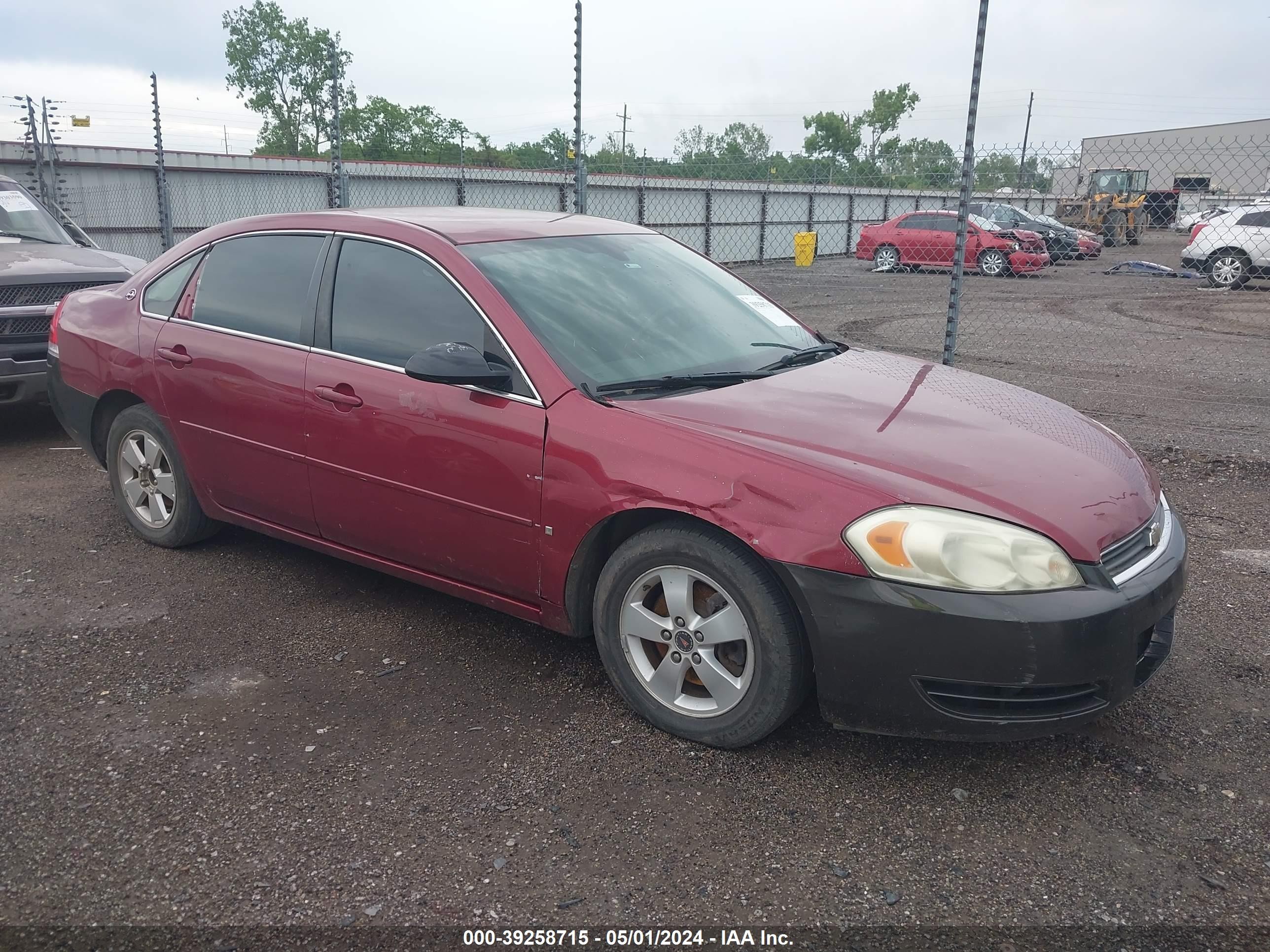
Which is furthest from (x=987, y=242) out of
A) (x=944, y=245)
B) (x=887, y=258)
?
(x=887, y=258)

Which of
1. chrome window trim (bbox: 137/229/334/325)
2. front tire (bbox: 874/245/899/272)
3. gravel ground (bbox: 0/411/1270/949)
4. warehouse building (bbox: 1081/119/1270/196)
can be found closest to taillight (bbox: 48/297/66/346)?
chrome window trim (bbox: 137/229/334/325)

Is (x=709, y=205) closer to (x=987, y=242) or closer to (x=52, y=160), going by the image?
(x=987, y=242)

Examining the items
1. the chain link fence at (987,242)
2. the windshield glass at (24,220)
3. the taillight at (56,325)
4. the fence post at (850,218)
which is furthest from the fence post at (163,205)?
the fence post at (850,218)

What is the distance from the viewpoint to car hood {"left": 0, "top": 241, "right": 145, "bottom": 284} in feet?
22.6

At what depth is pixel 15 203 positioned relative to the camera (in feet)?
27.2

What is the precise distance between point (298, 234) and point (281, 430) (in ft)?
2.81

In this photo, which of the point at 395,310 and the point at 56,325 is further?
the point at 56,325

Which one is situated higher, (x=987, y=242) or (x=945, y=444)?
(x=987, y=242)

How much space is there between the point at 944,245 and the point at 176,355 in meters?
21.7

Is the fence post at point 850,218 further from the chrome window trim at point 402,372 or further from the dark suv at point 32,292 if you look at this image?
the chrome window trim at point 402,372

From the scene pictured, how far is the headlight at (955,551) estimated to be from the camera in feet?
8.66

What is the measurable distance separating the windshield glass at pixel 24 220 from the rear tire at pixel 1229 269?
18.8m

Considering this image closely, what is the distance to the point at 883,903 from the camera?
2418 millimetres

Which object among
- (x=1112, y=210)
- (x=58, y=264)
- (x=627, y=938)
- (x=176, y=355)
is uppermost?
(x=1112, y=210)
